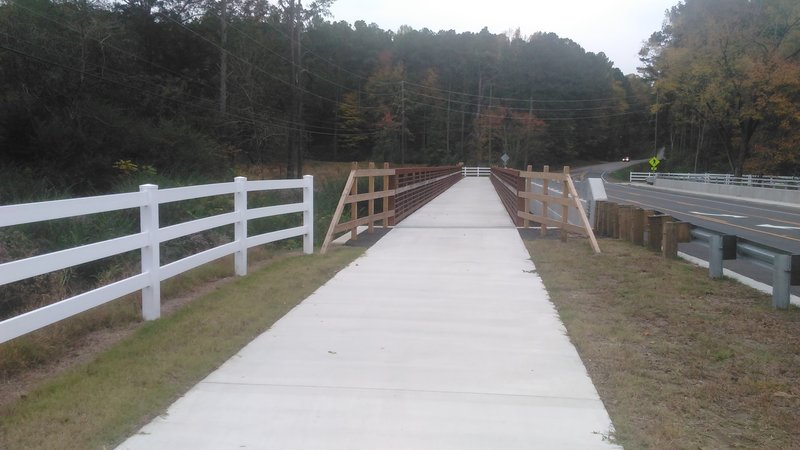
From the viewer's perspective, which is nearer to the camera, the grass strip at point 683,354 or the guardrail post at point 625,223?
the grass strip at point 683,354

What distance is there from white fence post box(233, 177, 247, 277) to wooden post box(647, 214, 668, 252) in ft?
21.4

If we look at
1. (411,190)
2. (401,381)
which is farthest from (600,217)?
(401,381)

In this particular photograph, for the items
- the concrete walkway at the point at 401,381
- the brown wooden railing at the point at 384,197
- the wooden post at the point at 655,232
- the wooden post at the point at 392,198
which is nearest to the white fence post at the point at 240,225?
the concrete walkway at the point at 401,381

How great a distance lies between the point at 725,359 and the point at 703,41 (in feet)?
182

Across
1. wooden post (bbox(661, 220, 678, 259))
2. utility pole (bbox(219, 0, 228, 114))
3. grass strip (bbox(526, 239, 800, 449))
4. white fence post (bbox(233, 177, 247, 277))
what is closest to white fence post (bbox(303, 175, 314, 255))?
white fence post (bbox(233, 177, 247, 277))

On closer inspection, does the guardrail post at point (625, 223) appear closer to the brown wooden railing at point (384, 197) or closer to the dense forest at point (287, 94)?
the brown wooden railing at point (384, 197)

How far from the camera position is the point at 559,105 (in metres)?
114

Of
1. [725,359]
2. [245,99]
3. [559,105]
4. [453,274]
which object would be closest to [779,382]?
[725,359]

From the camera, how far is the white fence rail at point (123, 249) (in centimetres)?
455

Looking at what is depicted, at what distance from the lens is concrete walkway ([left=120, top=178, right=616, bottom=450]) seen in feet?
13.2

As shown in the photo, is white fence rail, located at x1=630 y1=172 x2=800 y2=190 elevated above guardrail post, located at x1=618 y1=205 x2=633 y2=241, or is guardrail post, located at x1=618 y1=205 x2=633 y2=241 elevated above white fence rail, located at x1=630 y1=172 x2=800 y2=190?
white fence rail, located at x1=630 y1=172 x2=800 y2=190

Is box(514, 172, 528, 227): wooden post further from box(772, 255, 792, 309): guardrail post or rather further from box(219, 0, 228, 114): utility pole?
box(219, 0, 228, 114): utility pole

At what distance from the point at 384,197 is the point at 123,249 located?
944 centimetres

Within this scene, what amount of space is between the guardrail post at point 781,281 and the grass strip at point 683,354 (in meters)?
0.10
